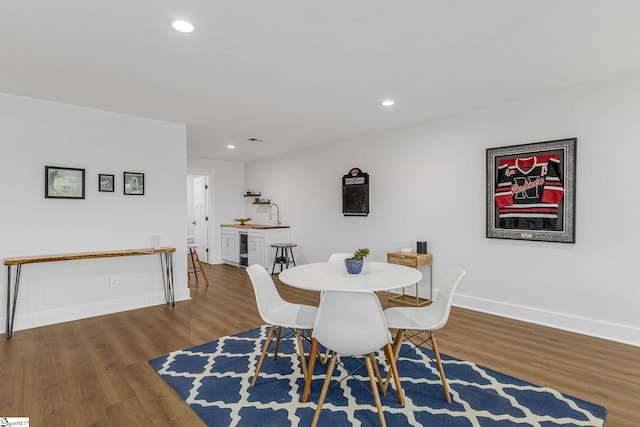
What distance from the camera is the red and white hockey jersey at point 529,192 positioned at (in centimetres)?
347

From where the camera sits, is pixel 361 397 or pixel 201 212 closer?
pixel 361 397

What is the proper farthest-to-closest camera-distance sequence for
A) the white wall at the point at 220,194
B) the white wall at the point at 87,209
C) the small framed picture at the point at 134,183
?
1. the white wall at the point at 220,194
2. the small framed picture at the point at 134,183
3. the white wall at the point at 87,209

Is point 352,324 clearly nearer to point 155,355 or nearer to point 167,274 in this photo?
point 155,355

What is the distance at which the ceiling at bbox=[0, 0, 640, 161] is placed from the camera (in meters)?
2.07

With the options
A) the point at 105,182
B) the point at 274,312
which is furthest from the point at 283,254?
the point at 274,312

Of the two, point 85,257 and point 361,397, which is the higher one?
point 85,257

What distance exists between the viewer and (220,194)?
307 inches

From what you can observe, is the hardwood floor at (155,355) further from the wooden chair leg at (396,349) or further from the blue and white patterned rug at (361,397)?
the wooden chair leg at (396,349)

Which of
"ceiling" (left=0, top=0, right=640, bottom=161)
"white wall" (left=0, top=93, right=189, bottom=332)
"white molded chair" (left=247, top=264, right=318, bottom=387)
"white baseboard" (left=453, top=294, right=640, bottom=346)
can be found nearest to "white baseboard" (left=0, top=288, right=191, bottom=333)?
"white wall" (left=0, top=93, right=189, bottom=332)

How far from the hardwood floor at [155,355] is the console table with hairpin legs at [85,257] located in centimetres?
27

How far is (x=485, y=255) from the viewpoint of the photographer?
403cm

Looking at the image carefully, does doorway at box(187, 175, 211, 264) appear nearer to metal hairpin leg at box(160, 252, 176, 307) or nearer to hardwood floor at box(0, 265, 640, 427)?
metal hairpin leg at box(160, 252, 176, 307)

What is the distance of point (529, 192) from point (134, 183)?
4.59 metres

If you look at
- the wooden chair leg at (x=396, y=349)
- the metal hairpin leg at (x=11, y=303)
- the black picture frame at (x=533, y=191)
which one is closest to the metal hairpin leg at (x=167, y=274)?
the metal hairpin leg at (x=11, y=303)
